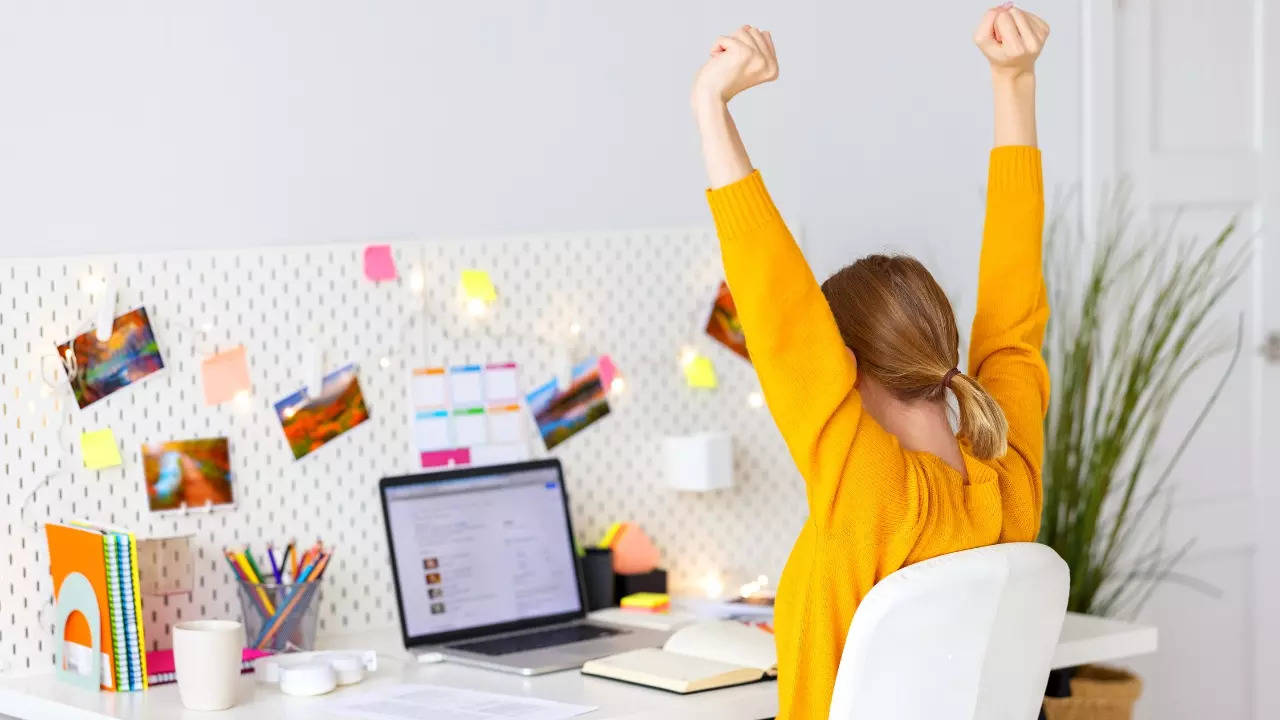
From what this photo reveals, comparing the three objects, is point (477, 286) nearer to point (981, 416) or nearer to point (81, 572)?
point (81, 572)

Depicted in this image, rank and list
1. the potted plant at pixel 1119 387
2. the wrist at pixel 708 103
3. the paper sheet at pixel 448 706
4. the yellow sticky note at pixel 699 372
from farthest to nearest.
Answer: the potted plant at pixel 1119 387
the yellow sticky note at pixel 699 372
the paper sheet at pixel 448 706
the wrist at pixel 708 103

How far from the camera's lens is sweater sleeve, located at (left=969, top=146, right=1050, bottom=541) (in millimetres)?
1685

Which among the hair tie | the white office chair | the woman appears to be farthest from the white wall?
the white office chair

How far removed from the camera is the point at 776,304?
1402 millimetres

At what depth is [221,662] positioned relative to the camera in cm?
168

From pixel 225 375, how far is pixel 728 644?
2.46 feet

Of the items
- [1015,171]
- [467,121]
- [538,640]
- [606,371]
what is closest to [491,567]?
[538,640]

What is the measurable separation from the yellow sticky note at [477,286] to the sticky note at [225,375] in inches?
13.4

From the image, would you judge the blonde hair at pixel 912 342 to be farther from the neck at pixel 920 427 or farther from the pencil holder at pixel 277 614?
the pencil holder at pixel 277 614

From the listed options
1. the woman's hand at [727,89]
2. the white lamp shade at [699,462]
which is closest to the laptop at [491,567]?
the white lamp shade at [699,462]

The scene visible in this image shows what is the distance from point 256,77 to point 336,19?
0.14 metres

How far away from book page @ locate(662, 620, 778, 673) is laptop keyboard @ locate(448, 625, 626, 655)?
16 centimetres

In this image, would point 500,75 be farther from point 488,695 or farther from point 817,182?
point 488,695

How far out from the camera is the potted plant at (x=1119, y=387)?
2568 mm
